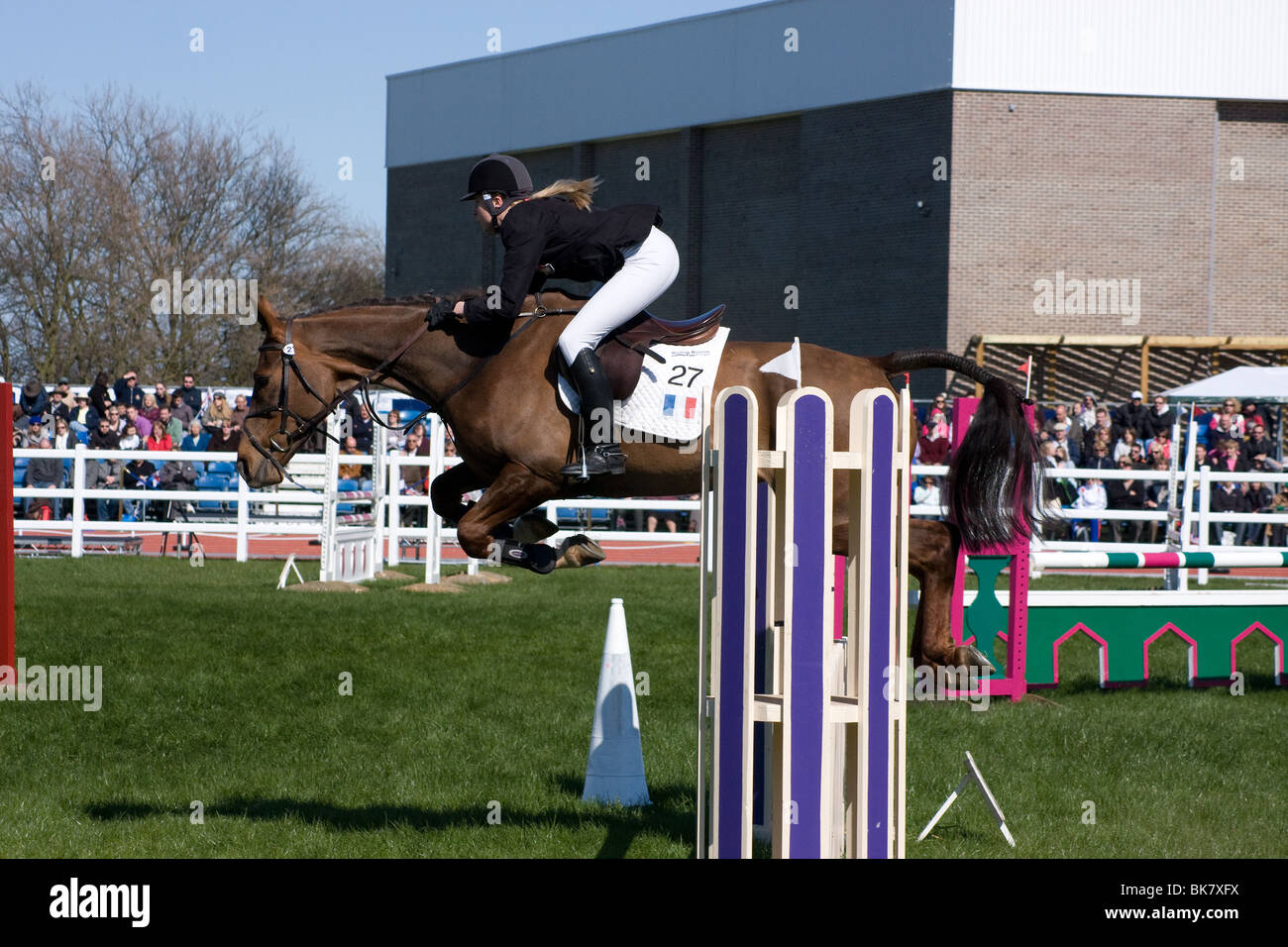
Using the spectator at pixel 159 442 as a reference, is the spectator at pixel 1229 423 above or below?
above

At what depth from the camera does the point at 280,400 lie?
684 centimetres

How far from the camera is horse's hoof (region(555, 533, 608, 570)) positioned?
20.6 feet

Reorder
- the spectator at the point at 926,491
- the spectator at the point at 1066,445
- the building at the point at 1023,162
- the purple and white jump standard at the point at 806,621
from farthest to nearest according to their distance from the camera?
1. the building at the point at 1023,162
2. the spectator at the point at 1066,445
3. the spectator at the point at 926,491
4. the purple and white jump standard at the point at 806,621

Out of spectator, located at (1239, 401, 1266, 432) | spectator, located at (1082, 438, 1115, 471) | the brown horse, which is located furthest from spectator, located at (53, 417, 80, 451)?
spectator, located at (1239, 401, 1266, 432)

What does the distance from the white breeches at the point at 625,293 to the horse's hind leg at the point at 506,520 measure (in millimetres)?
547

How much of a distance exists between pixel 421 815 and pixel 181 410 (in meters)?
15.1

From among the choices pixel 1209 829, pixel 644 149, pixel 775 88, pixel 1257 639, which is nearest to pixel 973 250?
pixel 775 88

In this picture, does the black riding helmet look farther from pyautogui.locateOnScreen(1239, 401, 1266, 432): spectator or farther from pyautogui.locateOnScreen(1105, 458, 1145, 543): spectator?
pyautogui.locateOnScreen(1239, 401, 1266, 432): spectator

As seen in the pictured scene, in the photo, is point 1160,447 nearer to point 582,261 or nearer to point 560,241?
point 582,261

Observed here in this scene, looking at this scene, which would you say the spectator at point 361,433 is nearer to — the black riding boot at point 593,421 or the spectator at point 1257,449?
the spectator at point 1257,449

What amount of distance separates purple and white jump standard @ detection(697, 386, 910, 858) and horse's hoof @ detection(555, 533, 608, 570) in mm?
1407

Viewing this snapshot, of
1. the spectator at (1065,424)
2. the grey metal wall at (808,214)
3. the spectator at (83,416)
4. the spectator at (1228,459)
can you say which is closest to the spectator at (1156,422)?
the spectator at (1065,424)

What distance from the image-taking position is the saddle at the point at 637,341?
20.7 ft

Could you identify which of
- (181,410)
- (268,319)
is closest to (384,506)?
(181,410)
